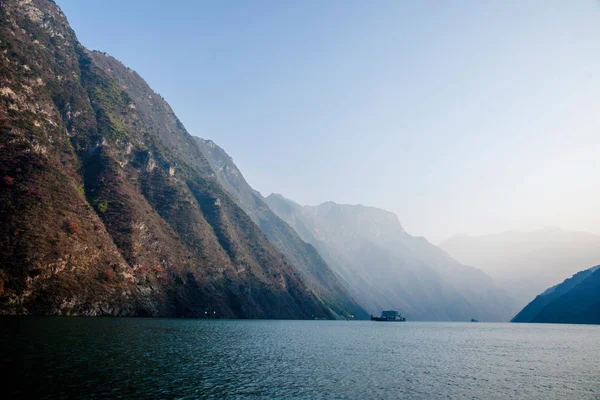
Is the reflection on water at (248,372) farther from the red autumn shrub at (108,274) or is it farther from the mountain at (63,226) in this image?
the red autumn shrub at (108,274)

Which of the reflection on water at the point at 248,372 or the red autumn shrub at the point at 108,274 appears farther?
the red autumn shrub at the point at 108,274

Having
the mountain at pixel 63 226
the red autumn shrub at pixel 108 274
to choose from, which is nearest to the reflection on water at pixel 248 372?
the mountain at pixel 63 226

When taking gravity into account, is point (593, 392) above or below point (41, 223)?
below

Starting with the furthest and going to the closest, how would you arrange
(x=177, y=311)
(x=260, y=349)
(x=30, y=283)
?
1. (x=177, y=311)
2. (x=30, y=283)
3. (x=260, y=349)

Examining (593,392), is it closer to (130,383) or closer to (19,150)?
(130,383)

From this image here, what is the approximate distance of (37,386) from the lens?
3262 cm

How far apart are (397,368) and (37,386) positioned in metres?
51.5

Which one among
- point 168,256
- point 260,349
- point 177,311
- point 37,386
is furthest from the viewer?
point 168,256

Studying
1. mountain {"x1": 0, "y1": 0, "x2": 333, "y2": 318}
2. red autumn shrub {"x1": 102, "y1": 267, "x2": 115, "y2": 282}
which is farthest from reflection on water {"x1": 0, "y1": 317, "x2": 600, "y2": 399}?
red autumn shrub {"x1": 102, "y1": 267, "x2": 115, "y2": 282}

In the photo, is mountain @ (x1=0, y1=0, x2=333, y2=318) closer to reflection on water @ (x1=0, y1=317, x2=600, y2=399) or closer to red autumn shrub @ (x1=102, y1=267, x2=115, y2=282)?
red autumn shrub @ (x1=102, y1=267, x2=115, y2=282)

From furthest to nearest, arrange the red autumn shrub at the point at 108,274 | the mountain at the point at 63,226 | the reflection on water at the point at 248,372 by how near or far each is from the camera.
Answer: the red autumn shrub at the point at 108,274 < the mountain at the point at 63,226 < the reflection on water at the point at 248,372

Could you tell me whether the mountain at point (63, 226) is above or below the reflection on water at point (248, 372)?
above

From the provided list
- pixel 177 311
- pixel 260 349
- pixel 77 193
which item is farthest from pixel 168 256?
pixel 260 349

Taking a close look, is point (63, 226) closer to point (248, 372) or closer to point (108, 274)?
point (108, 274)
